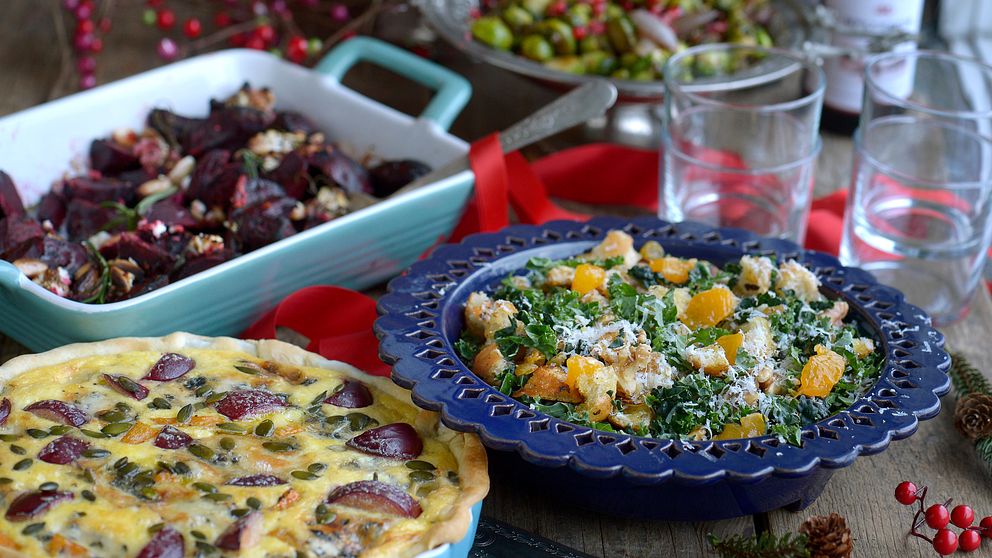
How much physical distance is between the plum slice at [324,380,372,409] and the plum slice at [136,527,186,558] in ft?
1.05

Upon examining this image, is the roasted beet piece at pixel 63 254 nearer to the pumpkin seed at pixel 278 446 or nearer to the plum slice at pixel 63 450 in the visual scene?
the plum slice at pixel 63 450

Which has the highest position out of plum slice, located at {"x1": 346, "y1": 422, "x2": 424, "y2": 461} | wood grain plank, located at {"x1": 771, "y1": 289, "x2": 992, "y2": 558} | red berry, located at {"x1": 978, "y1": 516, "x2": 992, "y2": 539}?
plum slice, located at {"x1": 346, "y1": 422, "x2": 424, "y2": 461}

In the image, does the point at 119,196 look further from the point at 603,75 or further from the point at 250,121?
the point at 603,75

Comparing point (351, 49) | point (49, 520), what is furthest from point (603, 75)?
point (49, 520)

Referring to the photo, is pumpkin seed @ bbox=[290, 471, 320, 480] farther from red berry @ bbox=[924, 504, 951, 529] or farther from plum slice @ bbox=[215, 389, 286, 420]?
red berry @ bbox=[924, 504, 951, 529]

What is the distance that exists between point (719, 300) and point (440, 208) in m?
0.62

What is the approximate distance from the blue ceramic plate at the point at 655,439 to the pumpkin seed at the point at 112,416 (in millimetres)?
341

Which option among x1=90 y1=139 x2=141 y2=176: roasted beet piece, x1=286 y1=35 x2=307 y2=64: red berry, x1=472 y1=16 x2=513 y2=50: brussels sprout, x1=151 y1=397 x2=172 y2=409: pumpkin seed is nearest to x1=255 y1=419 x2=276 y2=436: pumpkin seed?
x1=151 y1=397 x2=172 y2=409: pumpkin seed

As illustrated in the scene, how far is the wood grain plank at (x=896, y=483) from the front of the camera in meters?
1.45

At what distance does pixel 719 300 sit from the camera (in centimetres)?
152

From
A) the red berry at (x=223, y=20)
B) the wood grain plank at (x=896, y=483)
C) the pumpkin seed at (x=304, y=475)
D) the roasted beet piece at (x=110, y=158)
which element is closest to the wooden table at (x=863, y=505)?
the wood grain plank at (x=896, y=483)

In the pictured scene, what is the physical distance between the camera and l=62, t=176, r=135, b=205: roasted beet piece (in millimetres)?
2006

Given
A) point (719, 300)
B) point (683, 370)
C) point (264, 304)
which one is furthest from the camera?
point (264, 304)

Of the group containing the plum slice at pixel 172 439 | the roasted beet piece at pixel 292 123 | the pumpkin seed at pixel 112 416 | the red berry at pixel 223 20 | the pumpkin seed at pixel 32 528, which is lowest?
the plum slice at pixel 172 439
